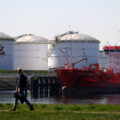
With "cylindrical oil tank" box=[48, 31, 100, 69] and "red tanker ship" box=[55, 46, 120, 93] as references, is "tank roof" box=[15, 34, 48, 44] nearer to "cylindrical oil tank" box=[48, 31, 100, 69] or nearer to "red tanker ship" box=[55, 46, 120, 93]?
"cylindrical oil tank" box=[48, 31, 100, 69]

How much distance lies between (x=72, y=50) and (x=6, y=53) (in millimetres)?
13266

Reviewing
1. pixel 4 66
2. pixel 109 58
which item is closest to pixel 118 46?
pixel 109 58

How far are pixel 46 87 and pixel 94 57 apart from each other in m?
33.4

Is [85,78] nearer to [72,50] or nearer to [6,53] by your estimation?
[72,50]

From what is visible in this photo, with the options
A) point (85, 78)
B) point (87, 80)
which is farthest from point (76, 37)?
point (85, 78)

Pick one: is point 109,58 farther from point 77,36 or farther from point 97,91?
point 77,36

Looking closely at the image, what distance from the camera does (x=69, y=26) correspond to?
106 metres

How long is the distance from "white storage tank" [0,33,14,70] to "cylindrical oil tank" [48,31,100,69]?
8.23 meters

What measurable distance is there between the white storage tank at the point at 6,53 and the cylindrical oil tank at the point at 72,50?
8226 mm

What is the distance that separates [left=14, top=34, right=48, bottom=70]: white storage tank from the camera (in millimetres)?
104875

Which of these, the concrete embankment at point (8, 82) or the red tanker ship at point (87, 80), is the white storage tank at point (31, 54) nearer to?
the concrete embankment at point (8, 82)

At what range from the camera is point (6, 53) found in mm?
98438

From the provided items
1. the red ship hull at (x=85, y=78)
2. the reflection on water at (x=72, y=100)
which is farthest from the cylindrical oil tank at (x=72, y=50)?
the reflection on water at (x=72, y=100)

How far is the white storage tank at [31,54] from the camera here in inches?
4129
